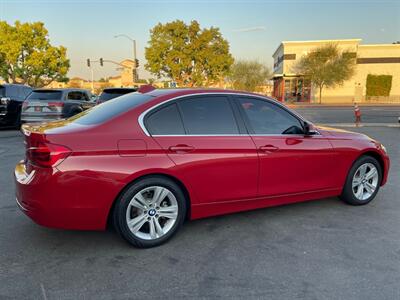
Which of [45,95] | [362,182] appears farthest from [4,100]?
[362,182]

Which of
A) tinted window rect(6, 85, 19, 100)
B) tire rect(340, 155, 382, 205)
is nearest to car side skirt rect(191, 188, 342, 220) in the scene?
tire rect(340, 155, 382, 205)

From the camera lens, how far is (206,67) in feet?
117

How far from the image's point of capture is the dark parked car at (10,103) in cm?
1145

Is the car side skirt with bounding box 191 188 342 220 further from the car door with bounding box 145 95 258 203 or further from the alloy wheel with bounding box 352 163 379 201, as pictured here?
the alloy wheel with bounding box 352 163 379 201

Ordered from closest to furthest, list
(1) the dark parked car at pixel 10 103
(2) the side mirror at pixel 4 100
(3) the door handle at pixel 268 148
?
1. (3) the door handle at pixel 268 148
2. (2) the side mirror at pixel 4 100
3. (1) the dark parked car at pixel 10 103

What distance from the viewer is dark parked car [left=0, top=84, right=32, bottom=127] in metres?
11.4

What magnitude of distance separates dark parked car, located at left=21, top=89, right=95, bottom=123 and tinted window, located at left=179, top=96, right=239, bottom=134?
7.76 metres

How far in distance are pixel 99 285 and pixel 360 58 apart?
4724 cm

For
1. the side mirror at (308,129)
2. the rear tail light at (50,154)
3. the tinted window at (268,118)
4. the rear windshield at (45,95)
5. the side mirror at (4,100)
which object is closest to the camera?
the rear tail light at (50,154)

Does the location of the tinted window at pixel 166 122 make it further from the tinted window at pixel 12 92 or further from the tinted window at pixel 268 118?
the tinted window at pixel 12 92

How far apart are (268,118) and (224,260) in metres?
1.74

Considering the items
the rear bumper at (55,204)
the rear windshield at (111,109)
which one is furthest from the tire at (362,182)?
the rear bumper at (55,204)

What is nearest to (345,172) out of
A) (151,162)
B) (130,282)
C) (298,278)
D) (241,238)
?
(241,238)

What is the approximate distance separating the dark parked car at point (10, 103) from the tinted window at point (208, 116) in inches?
408
